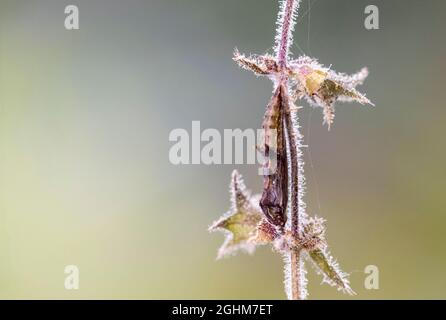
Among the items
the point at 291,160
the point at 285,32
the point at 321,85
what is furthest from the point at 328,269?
the point at 285,32

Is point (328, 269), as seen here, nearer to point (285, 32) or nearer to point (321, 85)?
point (321, 85)

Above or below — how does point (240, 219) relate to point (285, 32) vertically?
below

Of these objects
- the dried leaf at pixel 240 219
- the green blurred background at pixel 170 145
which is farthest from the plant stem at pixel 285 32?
the green blurred background at pixel 170 145

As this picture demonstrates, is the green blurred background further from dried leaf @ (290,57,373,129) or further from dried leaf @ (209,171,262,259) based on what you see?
dried leaf @ (290,57,373,129)

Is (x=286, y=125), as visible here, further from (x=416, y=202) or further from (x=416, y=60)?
(x=416, y=60)

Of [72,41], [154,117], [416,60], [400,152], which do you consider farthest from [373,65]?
[72,41]
